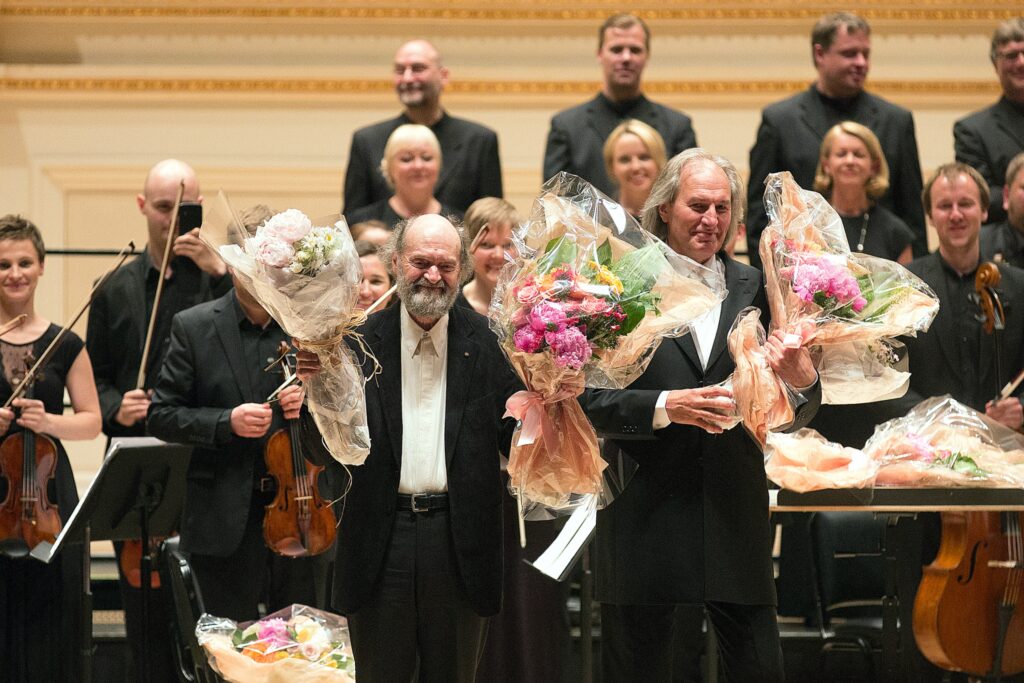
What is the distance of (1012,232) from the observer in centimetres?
499

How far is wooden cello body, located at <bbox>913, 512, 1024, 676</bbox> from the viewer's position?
416cm

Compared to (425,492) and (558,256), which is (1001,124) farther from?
(425,492)

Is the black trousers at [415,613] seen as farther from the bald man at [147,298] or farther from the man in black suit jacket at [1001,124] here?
the man in black suit jacket at [1001,124]

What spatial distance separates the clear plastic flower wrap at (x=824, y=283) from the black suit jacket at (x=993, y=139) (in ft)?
7.54

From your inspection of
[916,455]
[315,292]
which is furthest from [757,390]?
[315,292]

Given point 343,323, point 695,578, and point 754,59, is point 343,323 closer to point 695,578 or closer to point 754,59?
point 695,578

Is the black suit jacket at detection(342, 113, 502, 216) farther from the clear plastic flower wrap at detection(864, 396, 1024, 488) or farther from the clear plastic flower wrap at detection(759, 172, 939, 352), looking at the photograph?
the clear plastic flower wrap at detection(759, 172, 939, 352)

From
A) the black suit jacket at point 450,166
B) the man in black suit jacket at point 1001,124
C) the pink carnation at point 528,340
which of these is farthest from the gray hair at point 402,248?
the man in black suit jacket at point 1001,124

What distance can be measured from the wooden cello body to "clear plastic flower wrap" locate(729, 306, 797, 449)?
47.2 inches

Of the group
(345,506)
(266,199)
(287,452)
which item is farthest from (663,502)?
(266,199)

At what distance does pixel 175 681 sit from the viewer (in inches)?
172

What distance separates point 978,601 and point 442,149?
8.74ft

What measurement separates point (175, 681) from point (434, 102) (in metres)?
2.48

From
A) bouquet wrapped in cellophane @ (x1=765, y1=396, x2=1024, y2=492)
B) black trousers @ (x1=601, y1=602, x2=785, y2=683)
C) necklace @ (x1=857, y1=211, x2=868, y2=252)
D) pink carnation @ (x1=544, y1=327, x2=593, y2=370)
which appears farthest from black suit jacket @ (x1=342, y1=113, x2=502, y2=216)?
pink carnation @ (x1=544, y1=327, x2=593, y2=370)
